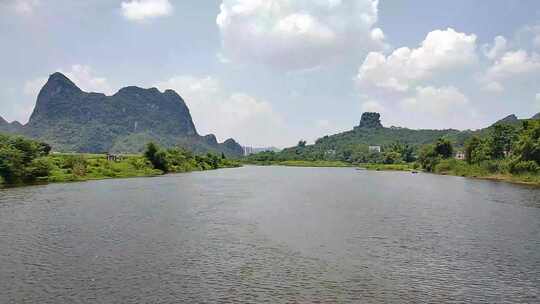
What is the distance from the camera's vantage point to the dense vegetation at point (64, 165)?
238 ft

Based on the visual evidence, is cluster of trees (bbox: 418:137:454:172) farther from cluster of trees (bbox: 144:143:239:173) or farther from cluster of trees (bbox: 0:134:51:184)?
cluster of trees (bbox: 0:134:51:184)

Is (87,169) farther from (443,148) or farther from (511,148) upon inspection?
(443,148)

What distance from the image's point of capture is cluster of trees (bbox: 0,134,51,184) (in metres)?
71.3

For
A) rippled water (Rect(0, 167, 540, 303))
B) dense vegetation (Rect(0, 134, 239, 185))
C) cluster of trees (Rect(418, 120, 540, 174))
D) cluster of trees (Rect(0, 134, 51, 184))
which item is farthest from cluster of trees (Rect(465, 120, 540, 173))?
cluster of trees (Rect(0, 134, 51, 184))

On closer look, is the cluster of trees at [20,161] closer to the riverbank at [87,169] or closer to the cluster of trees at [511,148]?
the riverbank at [87,169]

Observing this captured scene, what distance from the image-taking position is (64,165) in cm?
9444

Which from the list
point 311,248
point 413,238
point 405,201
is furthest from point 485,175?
point 311,248

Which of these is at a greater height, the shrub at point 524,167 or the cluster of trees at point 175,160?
the cluster of trees at point 175,160

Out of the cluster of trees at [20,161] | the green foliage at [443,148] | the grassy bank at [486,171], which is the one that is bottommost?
the grassy bank at [486,171]

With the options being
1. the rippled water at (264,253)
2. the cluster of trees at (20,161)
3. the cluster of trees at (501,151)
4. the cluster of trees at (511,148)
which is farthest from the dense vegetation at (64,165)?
the cluster of trees at (511,148)

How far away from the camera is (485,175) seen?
113 metres

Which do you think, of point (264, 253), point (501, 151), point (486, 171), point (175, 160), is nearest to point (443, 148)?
point (501, 151)

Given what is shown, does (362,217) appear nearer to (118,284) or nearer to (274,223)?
(274,223)

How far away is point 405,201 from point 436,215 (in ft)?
42.3
